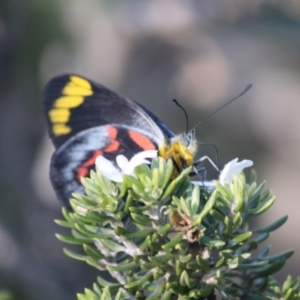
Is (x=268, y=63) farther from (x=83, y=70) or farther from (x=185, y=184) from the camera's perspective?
(x=185, y=184)

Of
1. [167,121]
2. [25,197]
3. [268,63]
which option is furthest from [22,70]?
[268,63]

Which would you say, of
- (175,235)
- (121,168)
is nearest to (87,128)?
(121,168)

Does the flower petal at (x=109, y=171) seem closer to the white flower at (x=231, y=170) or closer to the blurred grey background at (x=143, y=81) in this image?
the white flower at (x=231, y=170)

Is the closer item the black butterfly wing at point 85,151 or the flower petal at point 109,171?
the flower petal at point 109,171

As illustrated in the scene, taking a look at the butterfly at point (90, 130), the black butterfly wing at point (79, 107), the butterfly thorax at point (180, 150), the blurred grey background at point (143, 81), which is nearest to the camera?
the butterfly thorax at point (180, 150)

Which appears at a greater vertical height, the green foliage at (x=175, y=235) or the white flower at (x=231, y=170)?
the white flower at (x=231, y=170)

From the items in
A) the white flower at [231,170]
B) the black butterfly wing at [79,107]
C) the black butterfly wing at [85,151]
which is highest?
the white flower at [231,170]

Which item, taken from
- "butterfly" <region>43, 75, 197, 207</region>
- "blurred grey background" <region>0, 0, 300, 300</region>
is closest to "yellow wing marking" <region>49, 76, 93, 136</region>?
"butterfly" <region>43, 75, 197, 207</region>

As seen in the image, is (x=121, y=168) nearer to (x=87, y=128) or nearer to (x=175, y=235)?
(x=175, y=235)

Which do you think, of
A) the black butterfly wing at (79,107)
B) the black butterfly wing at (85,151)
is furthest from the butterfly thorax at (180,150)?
the black butterfly wing at (79,107)
